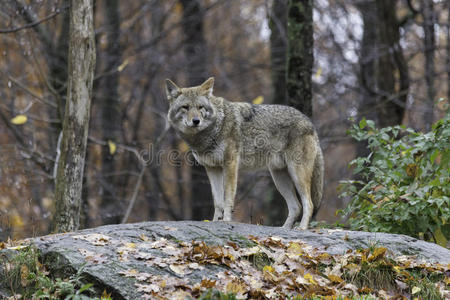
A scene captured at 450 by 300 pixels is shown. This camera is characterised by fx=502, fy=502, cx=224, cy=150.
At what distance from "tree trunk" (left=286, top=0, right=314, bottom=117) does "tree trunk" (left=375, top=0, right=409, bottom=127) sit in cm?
318

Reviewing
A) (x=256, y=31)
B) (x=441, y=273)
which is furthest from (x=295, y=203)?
(x=256, y=31)

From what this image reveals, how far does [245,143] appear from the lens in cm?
808

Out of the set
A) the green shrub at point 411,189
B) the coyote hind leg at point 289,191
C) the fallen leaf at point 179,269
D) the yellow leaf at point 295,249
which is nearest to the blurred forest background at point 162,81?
the coyote hind leg at point 289,191

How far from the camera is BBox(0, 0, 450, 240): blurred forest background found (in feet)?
43.4

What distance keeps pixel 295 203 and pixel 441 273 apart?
2966 mm

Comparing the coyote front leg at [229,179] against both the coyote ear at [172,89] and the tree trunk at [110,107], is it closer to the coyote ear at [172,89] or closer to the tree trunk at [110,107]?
the coyote ear at [172,89]

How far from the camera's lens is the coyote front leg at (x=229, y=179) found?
296 inches

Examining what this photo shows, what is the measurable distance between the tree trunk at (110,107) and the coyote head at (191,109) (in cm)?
694

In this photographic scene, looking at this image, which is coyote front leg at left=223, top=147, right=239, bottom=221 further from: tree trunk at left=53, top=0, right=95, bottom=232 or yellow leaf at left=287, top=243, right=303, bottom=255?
tree trunk at left=53, top=0, right=95, bottom=232

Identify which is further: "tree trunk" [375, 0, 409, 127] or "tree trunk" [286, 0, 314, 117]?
"tree trunk" [375, 0, 409, 127]

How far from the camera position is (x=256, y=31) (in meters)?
21.4

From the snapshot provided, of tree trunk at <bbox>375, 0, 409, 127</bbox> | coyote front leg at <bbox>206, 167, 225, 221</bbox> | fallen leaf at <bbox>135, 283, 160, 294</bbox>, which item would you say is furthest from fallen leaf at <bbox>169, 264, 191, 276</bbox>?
tree trunk at <bbox>375, 0, 409, 127</bbox>

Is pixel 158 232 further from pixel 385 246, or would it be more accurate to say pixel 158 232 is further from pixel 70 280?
pixel 385 246

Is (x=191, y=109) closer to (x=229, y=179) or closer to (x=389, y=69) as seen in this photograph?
(x=229, y=179)
